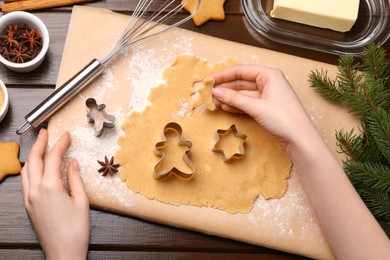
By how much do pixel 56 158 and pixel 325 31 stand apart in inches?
25.6

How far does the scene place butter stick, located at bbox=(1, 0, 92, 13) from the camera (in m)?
1.01

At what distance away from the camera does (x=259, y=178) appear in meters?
0.97

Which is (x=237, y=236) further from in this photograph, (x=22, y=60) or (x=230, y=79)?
(x=22, y=60)

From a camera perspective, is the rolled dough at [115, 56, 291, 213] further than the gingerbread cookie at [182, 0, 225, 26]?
No

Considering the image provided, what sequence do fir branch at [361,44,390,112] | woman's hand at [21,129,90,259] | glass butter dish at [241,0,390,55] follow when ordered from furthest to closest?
glass butter dish at [241,0,390,55] → fir branch at [361,44,390,112] → woman's hand at [21,129,90,259]

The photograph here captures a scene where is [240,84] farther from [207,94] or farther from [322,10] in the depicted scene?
[322,10]

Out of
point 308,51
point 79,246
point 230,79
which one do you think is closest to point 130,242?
point 79,246

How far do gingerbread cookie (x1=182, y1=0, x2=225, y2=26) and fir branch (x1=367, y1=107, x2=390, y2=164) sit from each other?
1.28ft

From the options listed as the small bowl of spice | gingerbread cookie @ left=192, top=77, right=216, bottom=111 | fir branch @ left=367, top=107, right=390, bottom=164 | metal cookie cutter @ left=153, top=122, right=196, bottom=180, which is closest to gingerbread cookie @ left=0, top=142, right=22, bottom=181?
the small bowl of spice

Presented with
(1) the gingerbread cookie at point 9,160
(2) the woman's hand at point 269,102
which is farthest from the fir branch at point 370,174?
(1) the gingerbread cookie at point 9,160

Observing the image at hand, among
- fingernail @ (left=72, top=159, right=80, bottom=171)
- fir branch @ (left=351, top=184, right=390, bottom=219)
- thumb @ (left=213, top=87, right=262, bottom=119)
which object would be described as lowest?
fir branch @ (left=351, top=184, right=390, bottom=219)

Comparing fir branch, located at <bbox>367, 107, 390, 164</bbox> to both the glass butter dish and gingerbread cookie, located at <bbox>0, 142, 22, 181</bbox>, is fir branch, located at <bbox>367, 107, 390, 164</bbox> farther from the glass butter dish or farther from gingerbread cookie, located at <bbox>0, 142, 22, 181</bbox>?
gingerbread cookie, located at <bbox>0, 142, 22, 181</bbox>

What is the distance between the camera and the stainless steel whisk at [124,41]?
94 cm

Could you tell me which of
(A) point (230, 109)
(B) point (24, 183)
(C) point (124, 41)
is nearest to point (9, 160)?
(B) point (24, 183)
